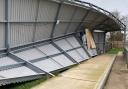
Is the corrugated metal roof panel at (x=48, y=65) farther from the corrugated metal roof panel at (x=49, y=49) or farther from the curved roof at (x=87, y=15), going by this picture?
the curved roof at (x=87, y=15)

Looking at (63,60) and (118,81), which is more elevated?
(63,60)

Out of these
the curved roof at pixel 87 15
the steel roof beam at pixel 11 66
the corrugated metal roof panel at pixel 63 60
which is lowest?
the corrugated metal roof panel at pixel 63 60

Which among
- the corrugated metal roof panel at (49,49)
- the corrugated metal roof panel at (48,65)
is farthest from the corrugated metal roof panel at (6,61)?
the corrugated metal roof panel at (49,49)

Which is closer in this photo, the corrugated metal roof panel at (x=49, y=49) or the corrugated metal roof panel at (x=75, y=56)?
the corrugated metal roof panel at (x=49, y=49)

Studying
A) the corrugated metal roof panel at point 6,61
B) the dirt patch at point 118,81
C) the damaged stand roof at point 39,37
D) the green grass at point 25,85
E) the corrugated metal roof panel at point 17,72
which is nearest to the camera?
the corrugated metal roof panel at point 17,72

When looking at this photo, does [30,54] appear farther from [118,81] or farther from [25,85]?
[118,81]

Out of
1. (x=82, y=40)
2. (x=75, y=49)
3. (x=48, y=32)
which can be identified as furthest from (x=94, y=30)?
(x=48, y=32)

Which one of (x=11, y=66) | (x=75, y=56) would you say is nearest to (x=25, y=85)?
(x=11, y=66)

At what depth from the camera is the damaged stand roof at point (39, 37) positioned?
13.1 metres

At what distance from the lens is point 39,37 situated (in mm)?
17391

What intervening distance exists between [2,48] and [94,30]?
62.7ft

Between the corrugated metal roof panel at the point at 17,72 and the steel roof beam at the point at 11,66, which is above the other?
the steel roof beam at the point at 11,66

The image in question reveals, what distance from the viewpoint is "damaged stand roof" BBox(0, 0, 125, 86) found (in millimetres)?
13148

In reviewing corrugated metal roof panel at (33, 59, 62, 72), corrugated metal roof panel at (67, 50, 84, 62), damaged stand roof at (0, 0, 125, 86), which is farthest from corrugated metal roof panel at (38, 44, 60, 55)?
corrugated metal roof panel at (67, 50, 84, 62)
